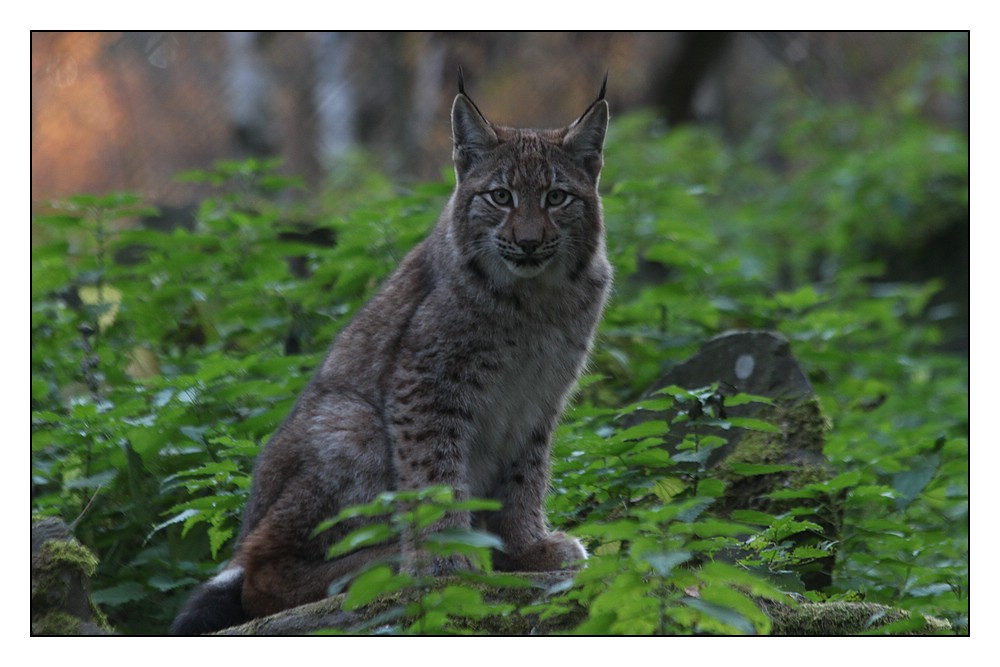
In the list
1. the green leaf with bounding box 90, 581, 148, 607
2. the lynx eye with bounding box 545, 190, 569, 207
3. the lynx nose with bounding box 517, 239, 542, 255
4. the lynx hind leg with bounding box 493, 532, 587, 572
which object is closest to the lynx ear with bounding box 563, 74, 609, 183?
the lynx eye with bounding box 545, 190, 569, 207

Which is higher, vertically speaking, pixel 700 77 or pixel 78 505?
pixel 700 77

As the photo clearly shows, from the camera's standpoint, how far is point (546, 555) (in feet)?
14.6

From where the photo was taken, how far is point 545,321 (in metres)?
4.54

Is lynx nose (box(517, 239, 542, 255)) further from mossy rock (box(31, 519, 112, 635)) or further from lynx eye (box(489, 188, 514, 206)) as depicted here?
mossy rock (box(31, 519, 112, 635))

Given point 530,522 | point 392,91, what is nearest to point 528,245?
point 530,522

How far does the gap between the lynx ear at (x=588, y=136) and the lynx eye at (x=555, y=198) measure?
23 cm

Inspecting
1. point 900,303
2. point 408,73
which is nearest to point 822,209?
point 900,303

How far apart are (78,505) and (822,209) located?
9.92 metres

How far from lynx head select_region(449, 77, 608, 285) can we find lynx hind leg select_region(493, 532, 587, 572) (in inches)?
42.2

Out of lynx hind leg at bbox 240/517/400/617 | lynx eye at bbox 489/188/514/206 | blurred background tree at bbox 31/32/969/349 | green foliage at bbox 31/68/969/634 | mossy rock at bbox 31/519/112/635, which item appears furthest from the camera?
blurred background tree at bbox 31/32/969/349

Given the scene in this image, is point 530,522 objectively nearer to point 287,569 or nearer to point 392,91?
point 287,569

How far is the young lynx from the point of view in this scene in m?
4.17

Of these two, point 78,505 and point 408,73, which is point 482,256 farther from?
point 408,73

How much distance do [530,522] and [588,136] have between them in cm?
162
